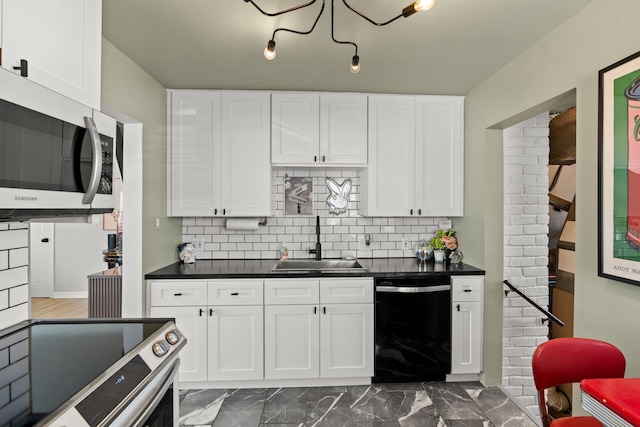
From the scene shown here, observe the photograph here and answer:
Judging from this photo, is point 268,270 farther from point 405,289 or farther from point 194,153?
point 194,153

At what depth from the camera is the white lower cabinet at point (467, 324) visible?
107 inches

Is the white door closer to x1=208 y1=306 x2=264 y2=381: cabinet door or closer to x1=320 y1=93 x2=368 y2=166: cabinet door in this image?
x1=208 y1=306 x2=264 y2=381: cabinet door

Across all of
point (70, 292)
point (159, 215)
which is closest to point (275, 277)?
point (159, 215)

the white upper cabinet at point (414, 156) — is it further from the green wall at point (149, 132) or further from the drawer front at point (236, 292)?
the green wall at point (149, 132)

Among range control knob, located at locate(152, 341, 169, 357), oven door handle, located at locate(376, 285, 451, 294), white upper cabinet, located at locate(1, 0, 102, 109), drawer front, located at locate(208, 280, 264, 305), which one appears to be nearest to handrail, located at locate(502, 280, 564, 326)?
oven door handle, located at locate(376, 285, 451, 294)

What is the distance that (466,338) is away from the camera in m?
2.74

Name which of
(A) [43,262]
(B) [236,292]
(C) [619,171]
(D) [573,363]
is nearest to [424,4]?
(C) [619,171]

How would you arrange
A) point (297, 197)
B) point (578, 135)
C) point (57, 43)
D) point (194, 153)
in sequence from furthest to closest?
point (297, 197) → point (194, 153) → point (578, 135) → point (57, 43)

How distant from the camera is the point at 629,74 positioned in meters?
1.49

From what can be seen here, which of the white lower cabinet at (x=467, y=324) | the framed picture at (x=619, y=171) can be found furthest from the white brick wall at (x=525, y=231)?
the framed picture at (x=619, y=171)

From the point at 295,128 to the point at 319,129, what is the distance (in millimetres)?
213

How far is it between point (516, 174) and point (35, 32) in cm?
306

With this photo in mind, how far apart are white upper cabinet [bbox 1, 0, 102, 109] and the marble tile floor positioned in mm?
2116

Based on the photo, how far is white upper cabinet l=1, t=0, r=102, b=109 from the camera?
3.45 ft
